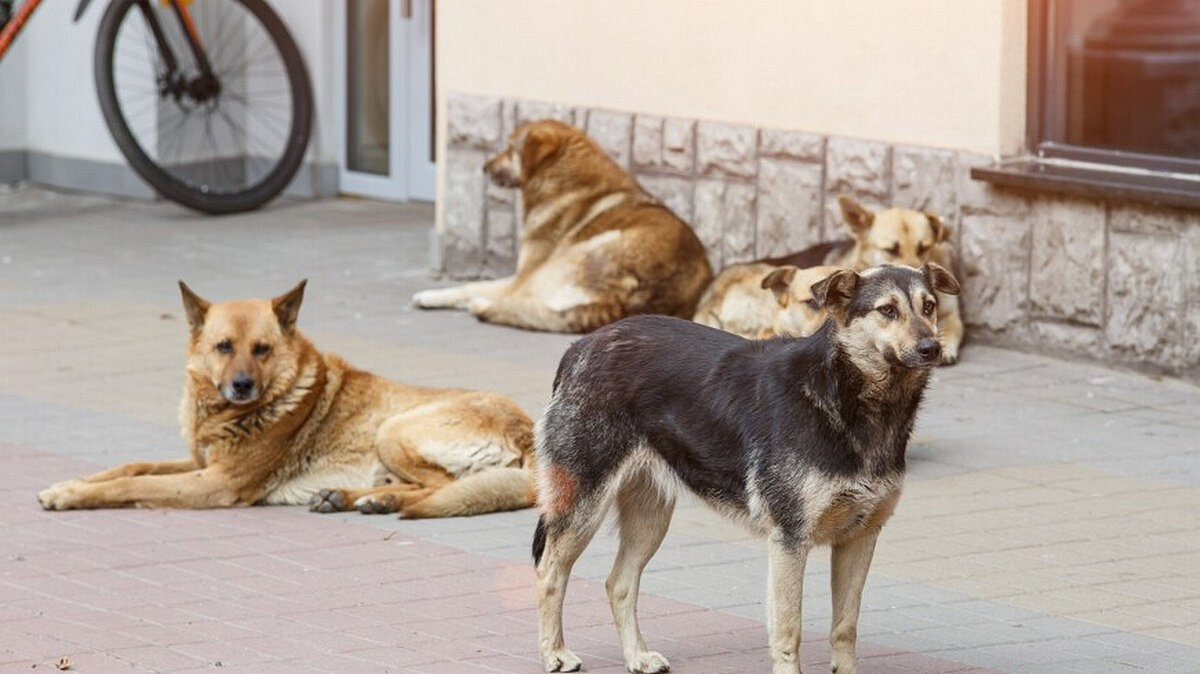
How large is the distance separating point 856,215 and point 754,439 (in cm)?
503

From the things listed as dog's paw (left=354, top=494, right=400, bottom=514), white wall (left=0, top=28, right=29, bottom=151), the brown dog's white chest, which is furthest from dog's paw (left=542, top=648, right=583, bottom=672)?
white wall (left=0, top=28, right=29, bottom=151)

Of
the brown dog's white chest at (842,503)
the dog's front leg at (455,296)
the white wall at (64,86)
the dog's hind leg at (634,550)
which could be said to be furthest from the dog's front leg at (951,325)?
the white wall at (64,86)

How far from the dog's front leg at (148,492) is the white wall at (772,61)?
4.63 m

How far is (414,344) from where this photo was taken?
1130 cm

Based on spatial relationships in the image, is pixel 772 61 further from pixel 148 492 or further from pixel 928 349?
pixel 928 349

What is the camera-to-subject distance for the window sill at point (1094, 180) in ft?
33.2

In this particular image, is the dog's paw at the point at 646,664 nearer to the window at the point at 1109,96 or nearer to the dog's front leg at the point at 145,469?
the dog's front leg at the point at 145,469

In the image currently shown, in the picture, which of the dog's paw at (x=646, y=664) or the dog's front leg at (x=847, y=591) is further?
the dog's paw at (x=646, y=664)

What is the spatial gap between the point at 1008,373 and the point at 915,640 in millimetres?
4312

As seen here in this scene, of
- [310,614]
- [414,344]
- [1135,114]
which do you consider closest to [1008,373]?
[1135,114]

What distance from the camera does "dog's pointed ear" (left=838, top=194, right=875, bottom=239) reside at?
414 inches

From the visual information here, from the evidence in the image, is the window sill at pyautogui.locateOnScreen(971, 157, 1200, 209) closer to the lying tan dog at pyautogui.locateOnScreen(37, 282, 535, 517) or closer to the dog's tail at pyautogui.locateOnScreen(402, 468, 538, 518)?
the lying tan dog at pyautogui.locateOnScreen(37, 282, 535, 517)

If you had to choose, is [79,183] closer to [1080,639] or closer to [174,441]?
[174,441]

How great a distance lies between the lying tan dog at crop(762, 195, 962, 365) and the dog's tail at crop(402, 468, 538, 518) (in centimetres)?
288
